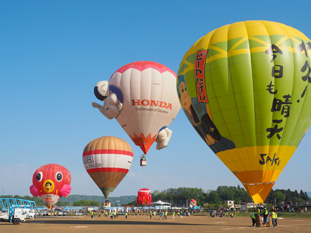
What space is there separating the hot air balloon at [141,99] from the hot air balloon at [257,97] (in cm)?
1391

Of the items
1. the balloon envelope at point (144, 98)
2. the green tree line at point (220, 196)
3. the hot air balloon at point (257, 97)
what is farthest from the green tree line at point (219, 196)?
the hot air balloon at point (257, 97)

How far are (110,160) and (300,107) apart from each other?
121ft

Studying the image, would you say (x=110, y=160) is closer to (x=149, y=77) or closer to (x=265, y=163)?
(x=149, y=77)

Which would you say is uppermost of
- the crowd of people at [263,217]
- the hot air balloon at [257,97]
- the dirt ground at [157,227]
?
the hot air balloon at [257,97]

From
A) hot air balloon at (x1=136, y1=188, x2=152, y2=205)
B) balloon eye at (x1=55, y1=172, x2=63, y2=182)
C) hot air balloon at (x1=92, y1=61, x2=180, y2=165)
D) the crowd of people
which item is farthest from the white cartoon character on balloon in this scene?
hot air balloon at (x1=136, y1=188, x2=152, y2=205)

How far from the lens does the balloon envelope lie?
127ft

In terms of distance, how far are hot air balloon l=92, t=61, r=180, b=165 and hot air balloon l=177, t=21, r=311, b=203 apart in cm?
1391

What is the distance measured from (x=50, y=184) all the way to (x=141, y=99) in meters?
33.8

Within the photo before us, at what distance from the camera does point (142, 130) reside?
130ft

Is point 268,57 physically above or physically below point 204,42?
below

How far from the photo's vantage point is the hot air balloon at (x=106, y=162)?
56344 mm

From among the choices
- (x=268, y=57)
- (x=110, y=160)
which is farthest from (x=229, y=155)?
(x=110, y=160)

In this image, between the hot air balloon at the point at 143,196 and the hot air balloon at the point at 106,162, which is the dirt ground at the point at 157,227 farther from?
the hot air balloon at the point at 143,196

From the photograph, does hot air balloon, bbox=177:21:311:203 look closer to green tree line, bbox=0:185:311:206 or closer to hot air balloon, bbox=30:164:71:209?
hot air balloon, bbox=30:164:71:209
